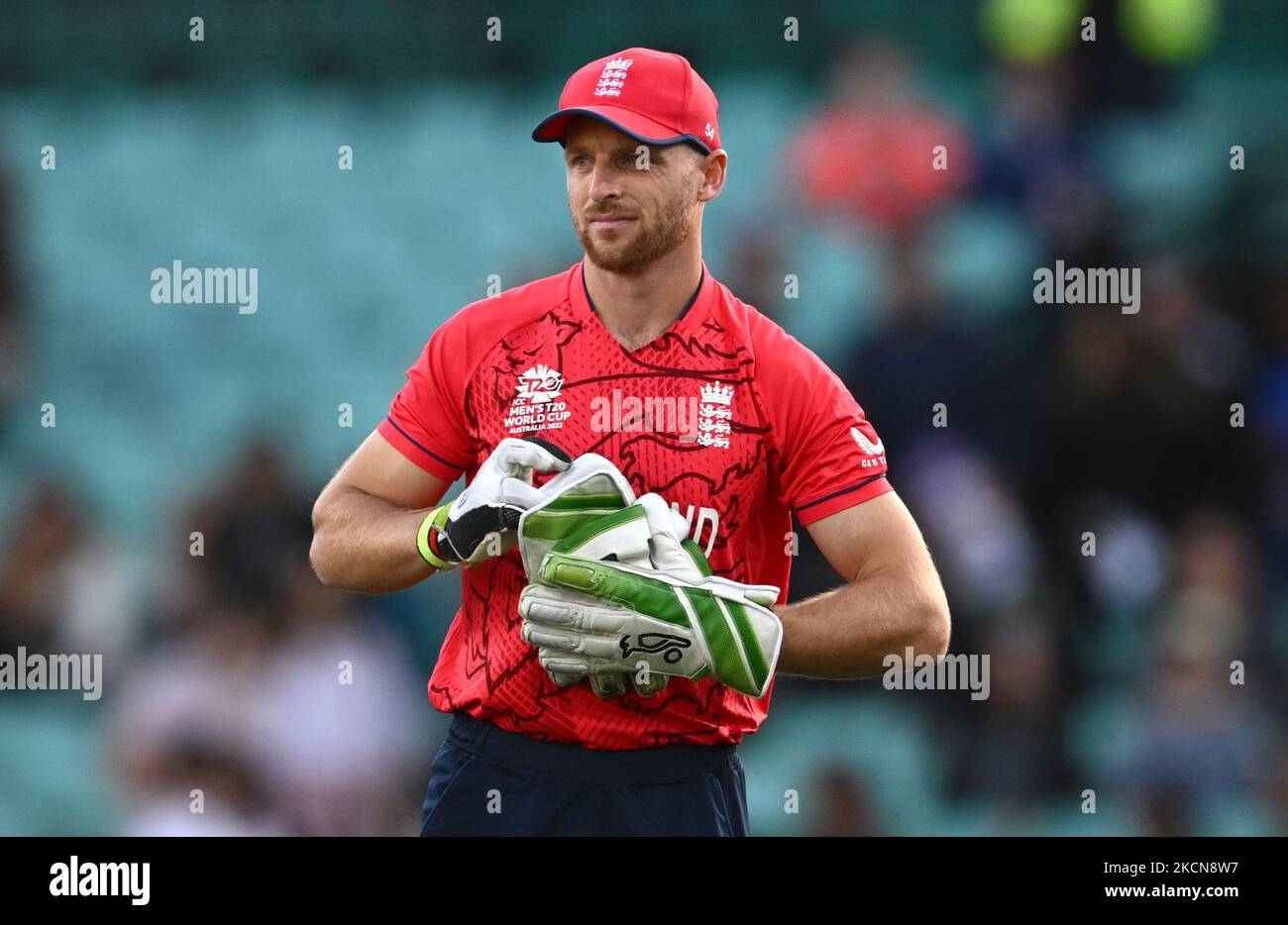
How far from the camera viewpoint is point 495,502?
2537 mm

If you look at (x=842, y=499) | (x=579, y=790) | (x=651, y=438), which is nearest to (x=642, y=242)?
(x=651, y=438)

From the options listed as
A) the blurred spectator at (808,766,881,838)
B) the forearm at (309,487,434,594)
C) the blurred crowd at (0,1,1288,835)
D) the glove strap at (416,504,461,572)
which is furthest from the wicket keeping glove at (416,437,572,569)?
the blurred spectator at (808,766,881,838)

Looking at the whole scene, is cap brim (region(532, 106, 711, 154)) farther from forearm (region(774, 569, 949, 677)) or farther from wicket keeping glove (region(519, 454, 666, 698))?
forearm (region(774, 569, 949, 677))

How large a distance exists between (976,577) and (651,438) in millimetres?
3034

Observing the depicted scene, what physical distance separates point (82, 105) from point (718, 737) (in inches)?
215

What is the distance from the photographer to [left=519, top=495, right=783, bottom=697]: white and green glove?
8.27 ft

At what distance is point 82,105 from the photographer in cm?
703

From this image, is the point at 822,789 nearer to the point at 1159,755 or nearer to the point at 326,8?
the point at 1159,755

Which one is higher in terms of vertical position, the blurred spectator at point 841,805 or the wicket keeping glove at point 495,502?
the wicket keeping glove at point 495,502

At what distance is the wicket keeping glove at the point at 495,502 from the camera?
2543mm

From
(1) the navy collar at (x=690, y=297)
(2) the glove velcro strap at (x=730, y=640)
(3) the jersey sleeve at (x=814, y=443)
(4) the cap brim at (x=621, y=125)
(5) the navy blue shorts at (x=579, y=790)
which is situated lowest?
(5) the navy blue shorts at (x=579, y=790)

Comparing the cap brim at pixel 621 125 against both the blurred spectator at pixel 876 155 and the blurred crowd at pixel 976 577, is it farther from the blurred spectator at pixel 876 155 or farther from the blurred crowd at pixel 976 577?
the blurred spectator at pixel 876 155

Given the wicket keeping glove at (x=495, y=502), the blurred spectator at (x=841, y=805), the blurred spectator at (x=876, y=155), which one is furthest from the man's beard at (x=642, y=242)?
the blurred spectator at (x=876, y=155)

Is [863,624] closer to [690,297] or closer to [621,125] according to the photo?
[690,297]
